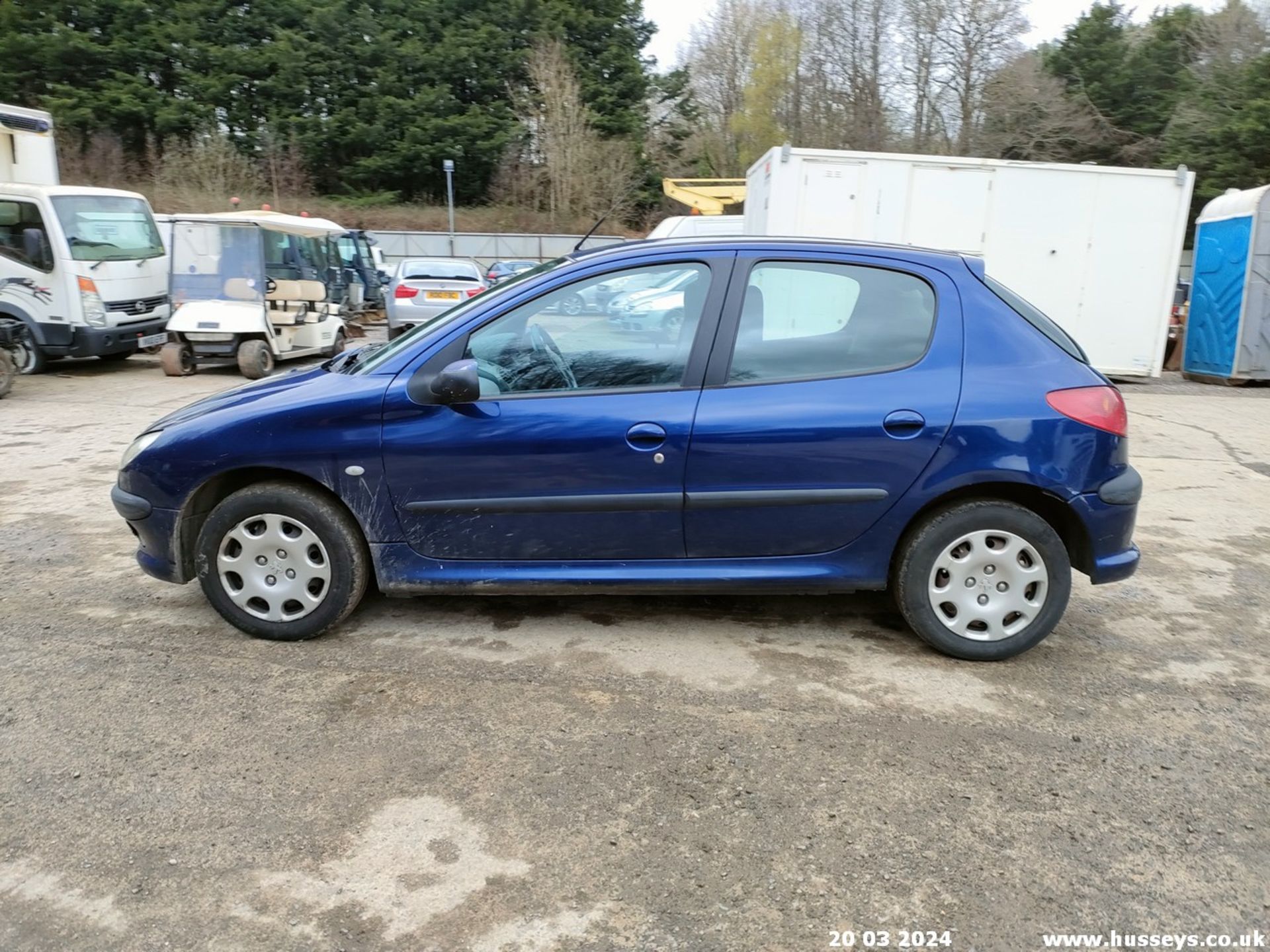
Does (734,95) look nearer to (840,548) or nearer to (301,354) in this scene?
(301,354)

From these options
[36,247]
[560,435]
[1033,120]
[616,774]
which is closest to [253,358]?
[36,247]

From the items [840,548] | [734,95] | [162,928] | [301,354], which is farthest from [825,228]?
[734,95]

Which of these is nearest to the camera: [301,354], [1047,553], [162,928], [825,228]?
[162,928]

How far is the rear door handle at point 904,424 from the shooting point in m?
3.46

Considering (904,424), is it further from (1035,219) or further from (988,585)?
(1035,219)

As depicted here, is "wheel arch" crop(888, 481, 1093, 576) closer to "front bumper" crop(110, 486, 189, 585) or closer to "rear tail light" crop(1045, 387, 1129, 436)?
"rear tail light" crop(1045, 387, 1129, 436)

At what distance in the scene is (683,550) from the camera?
3619 mm

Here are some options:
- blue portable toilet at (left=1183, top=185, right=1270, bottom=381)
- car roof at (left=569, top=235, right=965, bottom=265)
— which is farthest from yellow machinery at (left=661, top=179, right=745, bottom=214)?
car roof at (left=569, top=235, right=965, bottom=265)

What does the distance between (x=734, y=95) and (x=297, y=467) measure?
4461 cm

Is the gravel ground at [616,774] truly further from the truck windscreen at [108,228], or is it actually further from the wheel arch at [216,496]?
the truck windscreen at [108,228]

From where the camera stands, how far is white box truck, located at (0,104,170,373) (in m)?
11.1

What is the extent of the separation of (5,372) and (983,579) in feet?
34.1

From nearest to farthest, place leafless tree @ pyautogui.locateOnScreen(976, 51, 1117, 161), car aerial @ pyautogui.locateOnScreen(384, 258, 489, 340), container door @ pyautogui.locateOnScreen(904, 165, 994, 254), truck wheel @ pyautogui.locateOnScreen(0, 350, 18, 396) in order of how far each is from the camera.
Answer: truck wheel @ pyautogui.locateOnScreen(0, 350, 18, 396) → container door @ pyautogui.locateOnScreen(904, 165, 994, 254) → car aerial @ pyautogui.locateOnScreen(384, 258, 489, 340) → leafless tree @ pyautogui.locateOnScreen(976, 51, 1117, 161)

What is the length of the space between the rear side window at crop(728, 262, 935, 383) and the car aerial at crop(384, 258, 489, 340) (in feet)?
38.0
